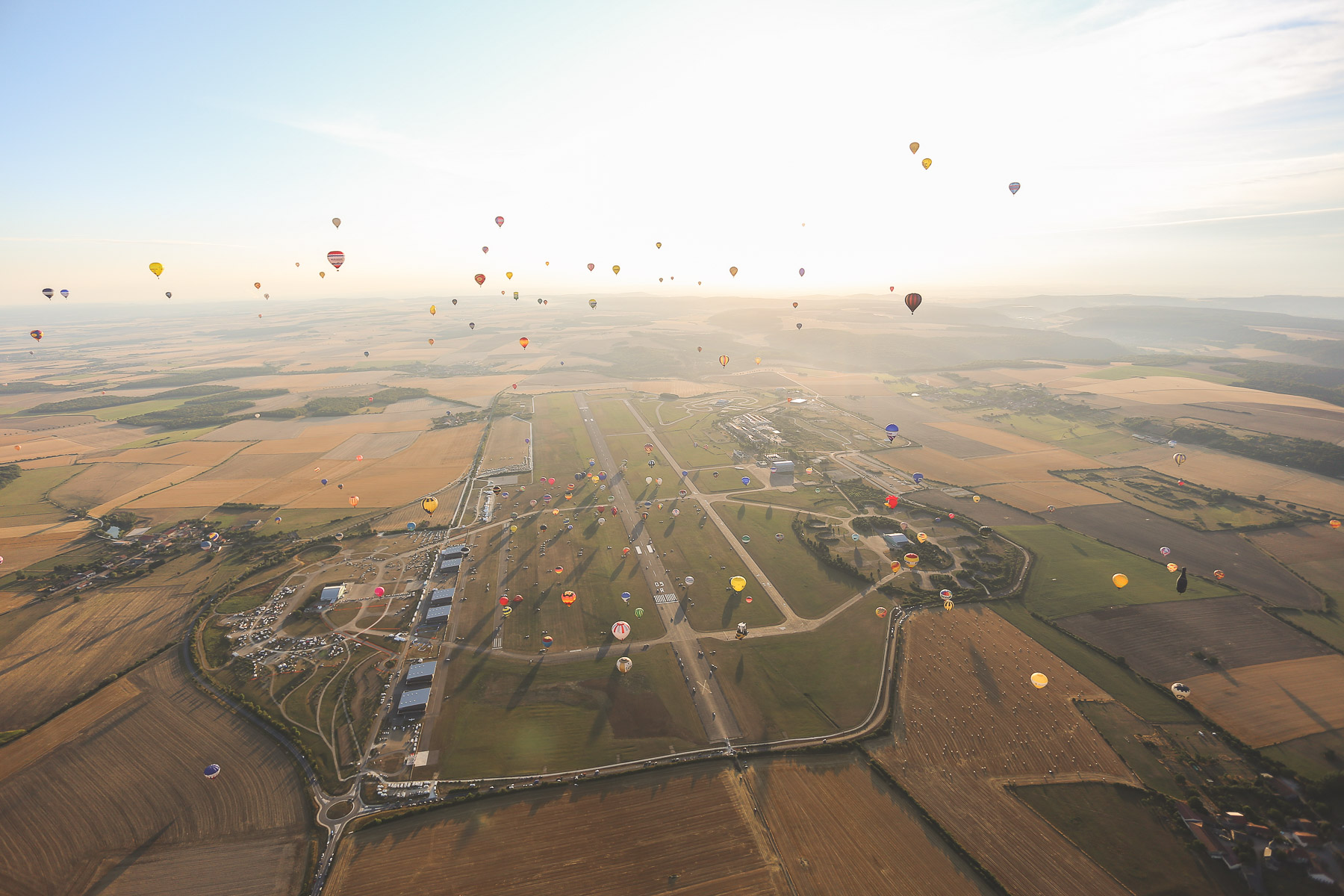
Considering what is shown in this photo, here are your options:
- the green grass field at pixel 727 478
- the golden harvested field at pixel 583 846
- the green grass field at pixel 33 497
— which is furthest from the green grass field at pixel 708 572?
the green grass field at pixel 33 497

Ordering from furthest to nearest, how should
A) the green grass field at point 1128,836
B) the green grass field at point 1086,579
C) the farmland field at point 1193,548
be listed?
the farmland field at point 1193,548
the green grass field at point 1086,579
the green grass field at point 1128,836

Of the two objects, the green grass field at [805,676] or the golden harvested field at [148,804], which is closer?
the golden harvested field at [148,804]

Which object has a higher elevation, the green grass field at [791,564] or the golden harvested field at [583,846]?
the green grass field at [791,564]

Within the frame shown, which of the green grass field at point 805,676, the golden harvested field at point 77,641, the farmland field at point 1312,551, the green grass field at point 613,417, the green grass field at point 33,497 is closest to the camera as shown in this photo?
the green grass field at point 805,676

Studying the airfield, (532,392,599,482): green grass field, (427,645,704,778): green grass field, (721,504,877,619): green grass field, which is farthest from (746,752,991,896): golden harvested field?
(532,392,599,482): green grass field

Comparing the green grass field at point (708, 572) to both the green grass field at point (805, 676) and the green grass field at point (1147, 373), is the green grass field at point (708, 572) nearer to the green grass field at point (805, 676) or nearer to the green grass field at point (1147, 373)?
the green grass field at point (805, 676)

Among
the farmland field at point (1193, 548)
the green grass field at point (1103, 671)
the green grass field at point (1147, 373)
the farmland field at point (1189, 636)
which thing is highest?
the green grass field at point (1147, 373)
